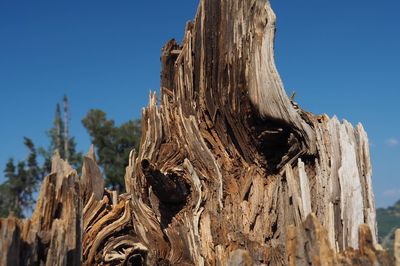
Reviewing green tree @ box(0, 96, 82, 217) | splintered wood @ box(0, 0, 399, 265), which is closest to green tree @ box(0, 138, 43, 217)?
green tree @ box(0, 96, 82, 217)

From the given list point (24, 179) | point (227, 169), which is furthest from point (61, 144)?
point (227, 169)

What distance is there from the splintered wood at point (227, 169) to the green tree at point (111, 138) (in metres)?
27.4

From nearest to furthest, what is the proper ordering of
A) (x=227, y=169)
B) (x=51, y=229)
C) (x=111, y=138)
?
(x=51, y=229), (x=227, y=169), (x=111, y=138)

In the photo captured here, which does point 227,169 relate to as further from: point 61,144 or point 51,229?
point 61,144

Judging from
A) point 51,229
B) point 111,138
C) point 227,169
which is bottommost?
point 51,229

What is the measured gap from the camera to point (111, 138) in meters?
37.6

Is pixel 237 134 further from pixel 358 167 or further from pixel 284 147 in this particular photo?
pixel 358 167

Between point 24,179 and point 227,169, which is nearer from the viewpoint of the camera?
point 227,169

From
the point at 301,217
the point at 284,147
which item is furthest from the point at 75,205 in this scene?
the point at 284,147

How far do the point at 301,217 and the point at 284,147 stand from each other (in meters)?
1.27

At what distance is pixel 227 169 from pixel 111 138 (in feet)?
101

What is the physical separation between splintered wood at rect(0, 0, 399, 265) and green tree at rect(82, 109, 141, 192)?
27441 millimetres

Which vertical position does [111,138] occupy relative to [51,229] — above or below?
above

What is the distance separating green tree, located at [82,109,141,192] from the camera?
36094mm
